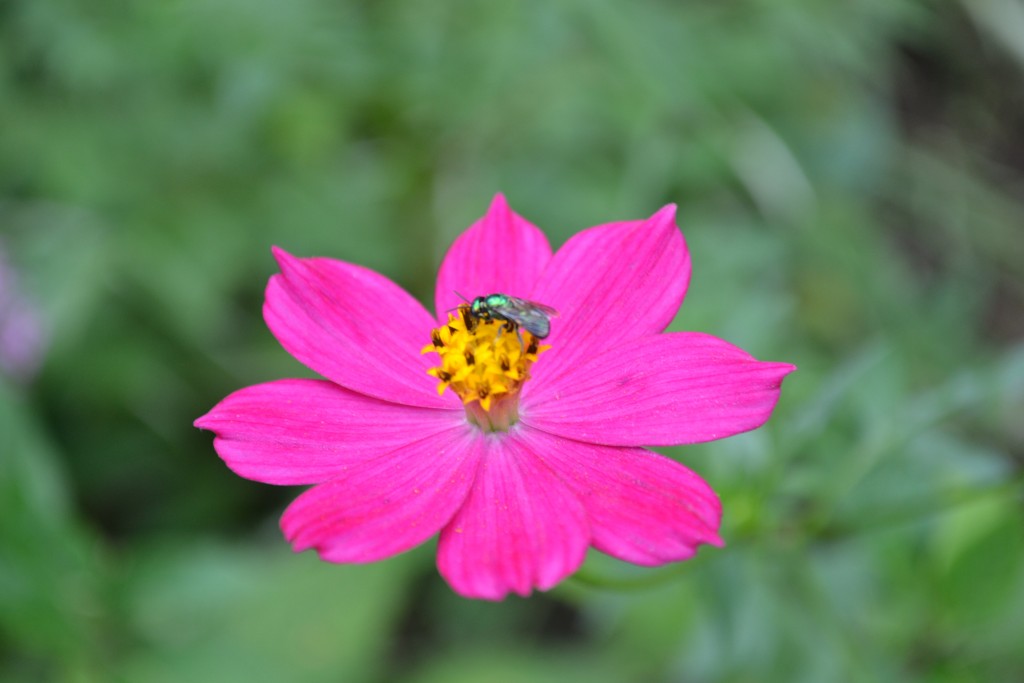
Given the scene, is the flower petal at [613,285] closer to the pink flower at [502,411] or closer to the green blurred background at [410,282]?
the pink flower at [502,411]

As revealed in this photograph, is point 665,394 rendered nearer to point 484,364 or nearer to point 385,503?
point 484,364

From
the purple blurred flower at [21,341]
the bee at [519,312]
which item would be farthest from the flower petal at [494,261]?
the purple blurred flower at [21,341]

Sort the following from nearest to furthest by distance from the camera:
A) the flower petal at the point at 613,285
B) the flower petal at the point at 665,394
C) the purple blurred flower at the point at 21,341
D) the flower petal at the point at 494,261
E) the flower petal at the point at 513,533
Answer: the flower petal at the point at 513,533 → the flower petal at the point at 665,394 → the flower petal at the point at 613,285 → the flower petal at the point at 494,261 → the purple blurred flower at the point at 21,341

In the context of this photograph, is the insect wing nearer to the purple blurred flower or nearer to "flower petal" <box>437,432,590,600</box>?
"flower petal" <box>437,432,590,600</box>

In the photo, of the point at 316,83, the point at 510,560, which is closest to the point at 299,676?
the point at 510,560

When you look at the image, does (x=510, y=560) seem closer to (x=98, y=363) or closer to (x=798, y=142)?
(x=98, y=363)

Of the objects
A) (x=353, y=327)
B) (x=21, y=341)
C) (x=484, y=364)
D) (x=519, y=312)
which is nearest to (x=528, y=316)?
→ (x=519, y=312)
